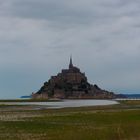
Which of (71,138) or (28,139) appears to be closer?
(71,138)

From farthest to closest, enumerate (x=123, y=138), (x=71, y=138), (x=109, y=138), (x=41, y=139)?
(x=41, y=139), (x=71, y=138), (x=109, y=138), (x=123, y=138)

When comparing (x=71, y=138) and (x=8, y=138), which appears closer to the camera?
(x=71, y=138)

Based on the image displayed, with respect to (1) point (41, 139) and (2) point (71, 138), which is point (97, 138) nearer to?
(2) point (71, 138)

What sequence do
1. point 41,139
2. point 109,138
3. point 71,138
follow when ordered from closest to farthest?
point 109,138
point 71,138
point 41,139

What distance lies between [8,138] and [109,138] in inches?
381

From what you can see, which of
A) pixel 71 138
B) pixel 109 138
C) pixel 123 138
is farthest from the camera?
pixel 71 138

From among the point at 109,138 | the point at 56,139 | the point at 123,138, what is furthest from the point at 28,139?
the point at 123,138

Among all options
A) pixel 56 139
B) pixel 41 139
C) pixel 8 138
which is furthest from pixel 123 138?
pixel 8 138

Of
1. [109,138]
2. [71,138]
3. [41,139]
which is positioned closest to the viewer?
[109,138]

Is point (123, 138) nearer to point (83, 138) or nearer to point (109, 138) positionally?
point (109, 138)

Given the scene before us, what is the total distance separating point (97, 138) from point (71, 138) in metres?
1.59

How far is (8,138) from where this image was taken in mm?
31641

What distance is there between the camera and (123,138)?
74.5 feet

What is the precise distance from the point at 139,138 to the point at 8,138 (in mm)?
12026
